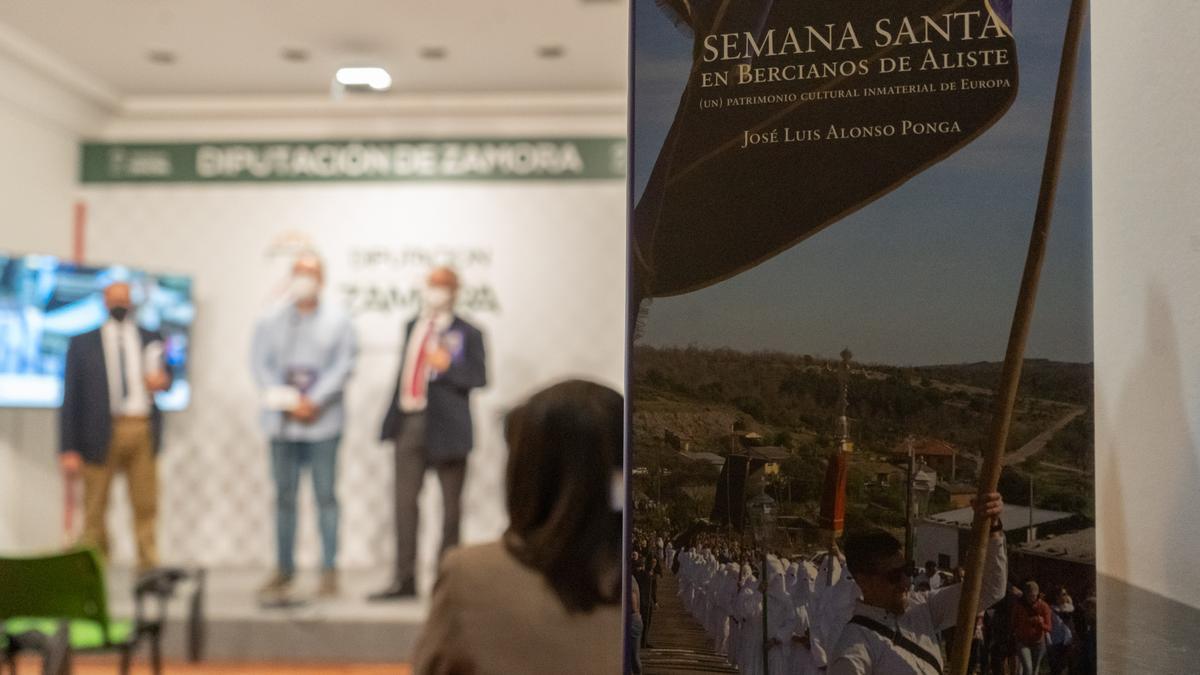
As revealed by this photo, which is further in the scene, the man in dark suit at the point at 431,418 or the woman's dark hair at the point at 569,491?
the man in dark suit at the point at 431,418

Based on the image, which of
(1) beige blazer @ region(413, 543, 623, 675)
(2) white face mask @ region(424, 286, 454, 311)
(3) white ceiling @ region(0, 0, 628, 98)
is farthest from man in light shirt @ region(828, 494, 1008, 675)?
(2) white face mask @ region(424, 286, 454, 311)

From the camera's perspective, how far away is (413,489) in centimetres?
506

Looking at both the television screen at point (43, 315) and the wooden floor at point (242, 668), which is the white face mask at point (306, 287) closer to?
the television screen at point (43, 315)

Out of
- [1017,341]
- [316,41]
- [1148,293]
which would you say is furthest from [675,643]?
[316,41]

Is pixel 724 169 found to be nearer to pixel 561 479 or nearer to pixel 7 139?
pixel 561 479

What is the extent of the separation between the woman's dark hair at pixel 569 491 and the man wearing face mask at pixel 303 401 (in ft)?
12.2

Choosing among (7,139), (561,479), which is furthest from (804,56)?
(7,139)

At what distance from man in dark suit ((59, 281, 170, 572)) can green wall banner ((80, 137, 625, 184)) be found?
3.86 feet

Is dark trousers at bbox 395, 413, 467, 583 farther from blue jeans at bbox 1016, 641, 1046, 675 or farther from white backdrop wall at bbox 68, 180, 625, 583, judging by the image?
blue jeans at bbox 1016, 641, 1046, 675

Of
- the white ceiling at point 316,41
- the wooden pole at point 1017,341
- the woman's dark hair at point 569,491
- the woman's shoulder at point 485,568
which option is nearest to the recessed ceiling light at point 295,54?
the white ceiling at point 316,41

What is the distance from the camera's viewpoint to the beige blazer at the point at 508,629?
4.73 ft

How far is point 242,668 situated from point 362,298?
2.13 meters

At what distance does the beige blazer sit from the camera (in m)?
1.44

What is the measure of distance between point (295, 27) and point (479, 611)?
3939mm
